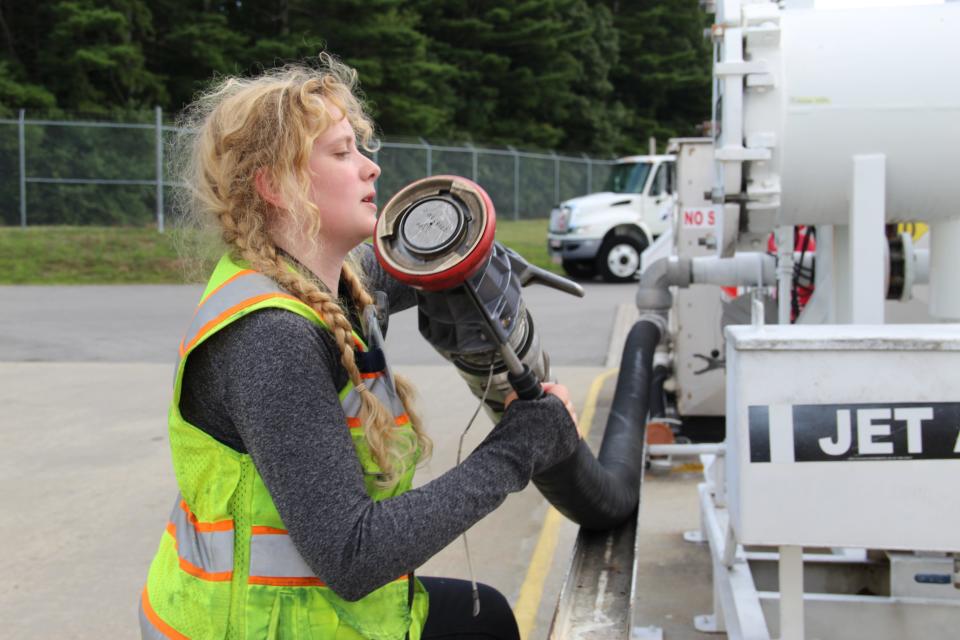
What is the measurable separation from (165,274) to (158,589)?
55.4 ft

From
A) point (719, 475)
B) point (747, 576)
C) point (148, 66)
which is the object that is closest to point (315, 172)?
point (747, 576)

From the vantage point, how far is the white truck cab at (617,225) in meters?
18.9

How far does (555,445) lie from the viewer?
1.88 m

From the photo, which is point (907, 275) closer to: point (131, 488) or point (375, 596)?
point (375, 596)

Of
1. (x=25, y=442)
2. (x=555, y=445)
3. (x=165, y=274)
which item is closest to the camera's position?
(x=555, y=445)

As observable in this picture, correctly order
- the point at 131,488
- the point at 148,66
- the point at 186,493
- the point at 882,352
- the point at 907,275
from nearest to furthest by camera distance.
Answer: the point at 186,493
the point at 882,352
the point at 907,275
the point at 131,488
the point at 148,66

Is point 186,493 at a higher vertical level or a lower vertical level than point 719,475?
higher

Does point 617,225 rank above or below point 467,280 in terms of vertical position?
above

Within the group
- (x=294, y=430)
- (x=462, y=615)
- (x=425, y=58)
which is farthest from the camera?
(x=425, y=58)

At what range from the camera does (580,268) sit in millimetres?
19578

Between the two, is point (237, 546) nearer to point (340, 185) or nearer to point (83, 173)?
point (340, 185)

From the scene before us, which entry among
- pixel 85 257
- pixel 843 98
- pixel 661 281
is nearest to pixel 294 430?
pixel 843 98

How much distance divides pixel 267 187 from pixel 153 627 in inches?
31.0

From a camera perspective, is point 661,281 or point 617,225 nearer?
point 661,281
